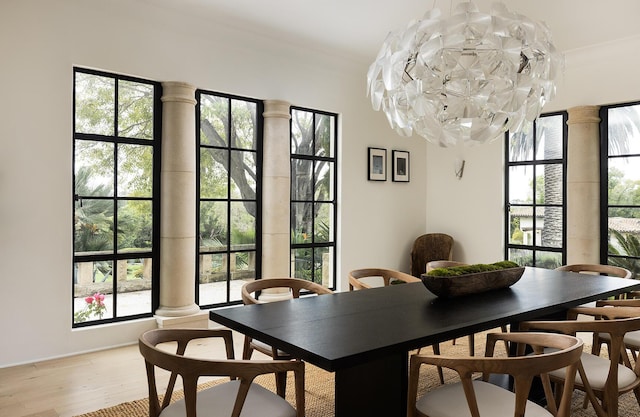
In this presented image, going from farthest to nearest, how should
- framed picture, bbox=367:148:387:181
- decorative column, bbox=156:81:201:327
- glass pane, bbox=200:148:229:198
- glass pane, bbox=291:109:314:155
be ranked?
framed picture, bbox=367:148:387:181 → glass pane, bbox=291:109:314:155 → glass pane, bbox=200:148:229:198 → decorative column, bbox=156:81:201:327

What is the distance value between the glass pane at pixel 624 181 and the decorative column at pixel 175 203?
454cm

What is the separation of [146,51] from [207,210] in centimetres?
162

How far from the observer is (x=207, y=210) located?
4.92 meters

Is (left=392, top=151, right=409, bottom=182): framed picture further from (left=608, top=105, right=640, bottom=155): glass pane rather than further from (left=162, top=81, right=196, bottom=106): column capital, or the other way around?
(left=162, top=81, right=196, bottom=106): column capital

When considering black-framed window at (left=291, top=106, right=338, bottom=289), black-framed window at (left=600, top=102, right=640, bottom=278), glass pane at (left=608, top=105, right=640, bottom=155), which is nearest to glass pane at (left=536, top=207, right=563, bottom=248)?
black-framed window at (left=600, top=102, right=640, bottom=278)

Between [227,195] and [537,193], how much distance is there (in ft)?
12.2

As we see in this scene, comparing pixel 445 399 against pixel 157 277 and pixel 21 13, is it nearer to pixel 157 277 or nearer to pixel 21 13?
pixel 157 277

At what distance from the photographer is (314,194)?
19.1 ft

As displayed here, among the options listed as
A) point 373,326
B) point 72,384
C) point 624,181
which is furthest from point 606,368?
point 624,181

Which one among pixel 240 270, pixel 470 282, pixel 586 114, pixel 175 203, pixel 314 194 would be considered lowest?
pixel 240 270

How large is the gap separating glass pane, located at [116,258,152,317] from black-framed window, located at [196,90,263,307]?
0.51 m

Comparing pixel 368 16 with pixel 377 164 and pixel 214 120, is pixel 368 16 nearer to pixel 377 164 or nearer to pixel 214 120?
pixel 214 120

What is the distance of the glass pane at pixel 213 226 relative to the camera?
490 centimetres

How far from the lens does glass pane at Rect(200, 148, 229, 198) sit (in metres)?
4.90
